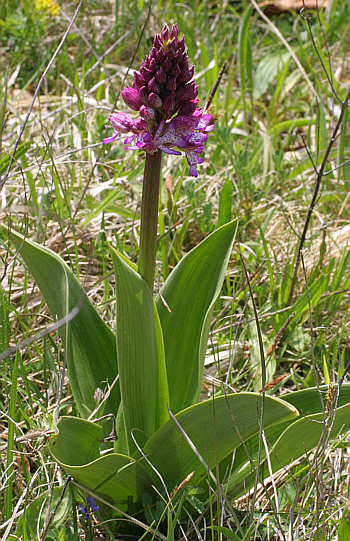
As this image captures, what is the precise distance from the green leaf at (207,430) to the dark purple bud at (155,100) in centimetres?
66

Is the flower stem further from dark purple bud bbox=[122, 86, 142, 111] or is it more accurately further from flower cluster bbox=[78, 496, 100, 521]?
flower cluster bbox=[78, 496, 100, 521]

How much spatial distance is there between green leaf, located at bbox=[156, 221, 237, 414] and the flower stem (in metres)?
0.23

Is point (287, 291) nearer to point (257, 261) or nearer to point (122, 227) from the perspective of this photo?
point (257, 261)

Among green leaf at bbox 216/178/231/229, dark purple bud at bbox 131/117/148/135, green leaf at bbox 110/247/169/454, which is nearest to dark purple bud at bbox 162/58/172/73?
dark purple bud at bbox 131/117/148/135

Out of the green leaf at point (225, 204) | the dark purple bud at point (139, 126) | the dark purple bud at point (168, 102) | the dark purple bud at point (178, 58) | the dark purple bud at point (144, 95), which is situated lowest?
the green leaf at point (225, 204)

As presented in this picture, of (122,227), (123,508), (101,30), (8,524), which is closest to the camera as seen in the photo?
(8,524)

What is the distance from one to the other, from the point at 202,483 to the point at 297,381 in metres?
0.67

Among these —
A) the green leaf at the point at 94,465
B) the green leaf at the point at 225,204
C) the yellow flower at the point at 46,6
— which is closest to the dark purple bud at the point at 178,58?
the green leaf at the point at 225,204

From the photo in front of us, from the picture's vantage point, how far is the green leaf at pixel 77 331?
1350mm

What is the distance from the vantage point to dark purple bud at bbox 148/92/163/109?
103 cm

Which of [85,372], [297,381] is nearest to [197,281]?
[85,372]

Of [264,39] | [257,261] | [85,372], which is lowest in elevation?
[85,372]

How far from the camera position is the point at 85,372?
1435mm

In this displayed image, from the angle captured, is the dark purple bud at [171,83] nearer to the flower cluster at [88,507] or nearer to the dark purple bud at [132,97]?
the dark purple bud at [132,97]
